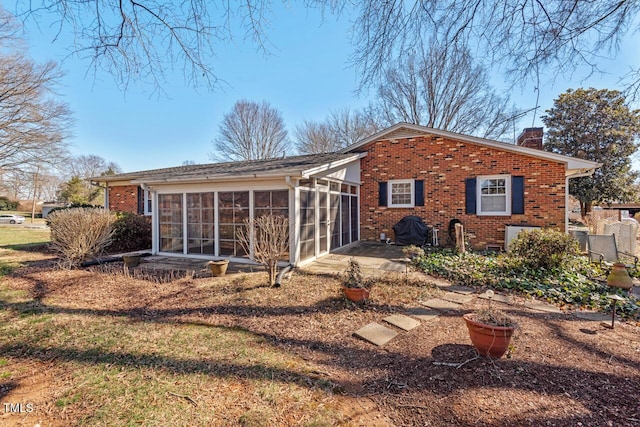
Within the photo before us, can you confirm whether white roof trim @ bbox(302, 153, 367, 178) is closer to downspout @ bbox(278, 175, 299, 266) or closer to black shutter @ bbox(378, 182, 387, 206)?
downspout @ bbox(278, 175, 299, 266)

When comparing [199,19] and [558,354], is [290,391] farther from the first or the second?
[199,19]

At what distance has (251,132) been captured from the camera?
24.3m

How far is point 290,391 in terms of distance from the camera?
8.53 feet

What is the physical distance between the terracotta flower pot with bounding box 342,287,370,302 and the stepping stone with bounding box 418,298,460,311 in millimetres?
1050

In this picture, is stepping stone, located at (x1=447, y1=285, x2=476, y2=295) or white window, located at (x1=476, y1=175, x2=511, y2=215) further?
white window, located at (x1=476, y1=175, x2=511, y2=215)

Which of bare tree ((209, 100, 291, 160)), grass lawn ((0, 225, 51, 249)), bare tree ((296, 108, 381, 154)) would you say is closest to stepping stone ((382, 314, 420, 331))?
grass lawn ((0, 225, 51, 249))

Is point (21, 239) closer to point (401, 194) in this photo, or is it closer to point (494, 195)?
point (401, 194)

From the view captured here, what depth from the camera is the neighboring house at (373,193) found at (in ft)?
25.3

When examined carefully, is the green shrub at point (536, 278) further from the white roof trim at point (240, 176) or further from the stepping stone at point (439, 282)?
the white roof trim at point (240, 176)

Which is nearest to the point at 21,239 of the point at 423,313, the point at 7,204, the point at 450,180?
the point at 423,313

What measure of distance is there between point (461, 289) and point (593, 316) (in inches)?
76.4

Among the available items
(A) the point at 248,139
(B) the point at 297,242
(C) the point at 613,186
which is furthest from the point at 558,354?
(A) the point at 248,139

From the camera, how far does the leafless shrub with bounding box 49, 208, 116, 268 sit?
734cm

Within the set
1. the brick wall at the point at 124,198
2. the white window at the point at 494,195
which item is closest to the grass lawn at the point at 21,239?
the brick wall at the point at 124,198
